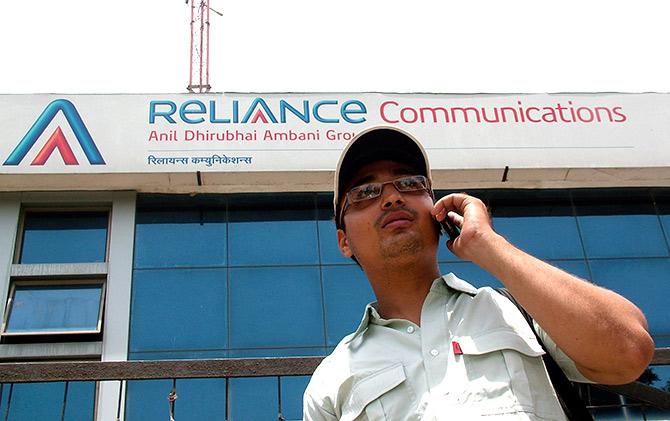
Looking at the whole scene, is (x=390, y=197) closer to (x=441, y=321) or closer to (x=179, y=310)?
(x=441, y=321)

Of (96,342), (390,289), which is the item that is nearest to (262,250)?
(96,342)

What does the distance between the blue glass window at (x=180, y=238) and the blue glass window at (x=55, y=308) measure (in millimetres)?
A: 912

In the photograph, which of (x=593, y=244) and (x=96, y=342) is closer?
(x=96, y=342)

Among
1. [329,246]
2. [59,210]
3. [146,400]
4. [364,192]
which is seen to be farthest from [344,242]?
[59,210]

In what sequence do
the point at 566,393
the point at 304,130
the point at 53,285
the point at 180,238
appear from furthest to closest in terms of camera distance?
the point at 180,238 < the point at 304,130 < the point at 53,285 < the point at 566,393

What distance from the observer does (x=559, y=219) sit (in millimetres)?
10578

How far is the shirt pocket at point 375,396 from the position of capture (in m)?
1.53

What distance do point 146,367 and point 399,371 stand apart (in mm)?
1439

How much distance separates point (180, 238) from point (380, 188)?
8.52m

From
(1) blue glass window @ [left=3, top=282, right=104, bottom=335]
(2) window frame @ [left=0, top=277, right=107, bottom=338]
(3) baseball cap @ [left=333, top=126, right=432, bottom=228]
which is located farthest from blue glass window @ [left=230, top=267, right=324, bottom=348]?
(3) baseball cap @ [left=333, top=126, right=432, bottom=228]

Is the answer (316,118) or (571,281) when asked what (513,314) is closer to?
(571,281)

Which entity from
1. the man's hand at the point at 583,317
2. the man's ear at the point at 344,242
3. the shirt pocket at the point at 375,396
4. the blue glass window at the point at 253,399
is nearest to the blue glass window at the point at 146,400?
the blue glass window at the point at 253,399

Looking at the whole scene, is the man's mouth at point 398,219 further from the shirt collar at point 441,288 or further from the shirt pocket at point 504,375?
the shirt pocket at point 504,375

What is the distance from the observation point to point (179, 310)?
9.27 meters
